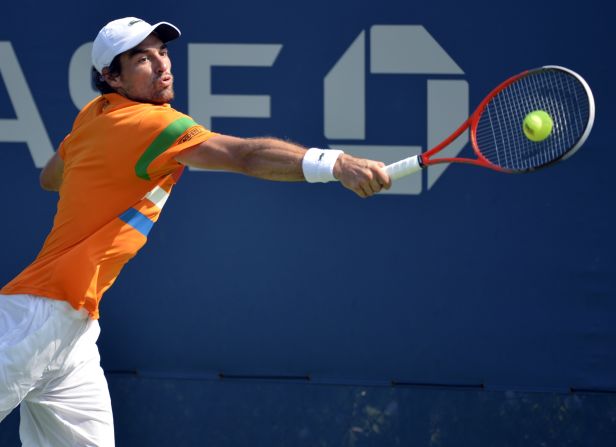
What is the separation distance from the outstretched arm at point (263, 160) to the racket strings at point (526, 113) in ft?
3.06

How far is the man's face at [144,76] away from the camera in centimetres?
369

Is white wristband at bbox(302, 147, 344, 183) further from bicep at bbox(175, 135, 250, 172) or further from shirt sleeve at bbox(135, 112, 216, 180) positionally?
shirt sleeve at bbox(135, 112, 216, 180)

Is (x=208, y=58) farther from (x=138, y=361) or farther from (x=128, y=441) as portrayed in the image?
(x=128, y=441)

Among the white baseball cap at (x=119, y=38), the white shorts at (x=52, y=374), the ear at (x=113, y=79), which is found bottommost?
the white shorts at (x=52, y=374)

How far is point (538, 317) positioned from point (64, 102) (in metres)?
1.90

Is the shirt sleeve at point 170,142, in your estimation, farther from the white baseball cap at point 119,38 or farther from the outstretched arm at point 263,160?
the white baseball cap at point 119,38

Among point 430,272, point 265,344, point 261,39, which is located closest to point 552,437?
point 430,272

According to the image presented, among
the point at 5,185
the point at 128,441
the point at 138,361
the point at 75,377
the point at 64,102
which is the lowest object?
the point at 128,441

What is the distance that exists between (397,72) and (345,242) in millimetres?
637

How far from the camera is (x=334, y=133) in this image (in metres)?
4.50

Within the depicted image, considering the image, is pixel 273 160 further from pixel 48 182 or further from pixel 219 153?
pixel 48 182

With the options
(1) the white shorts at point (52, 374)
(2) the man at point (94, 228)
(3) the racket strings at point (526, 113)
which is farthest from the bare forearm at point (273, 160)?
(3) the racket strings at point (526, 113)

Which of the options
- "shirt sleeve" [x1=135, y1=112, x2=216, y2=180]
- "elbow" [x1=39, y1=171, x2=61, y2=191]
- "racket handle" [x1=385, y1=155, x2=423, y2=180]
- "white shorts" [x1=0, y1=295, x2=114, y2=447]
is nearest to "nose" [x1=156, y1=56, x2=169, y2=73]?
"shirt sleeve" [x1=135, y1=112, x2=216, y2=180]

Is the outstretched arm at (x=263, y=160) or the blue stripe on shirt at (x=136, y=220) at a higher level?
the outstretched arm at (x=263, y=160)
